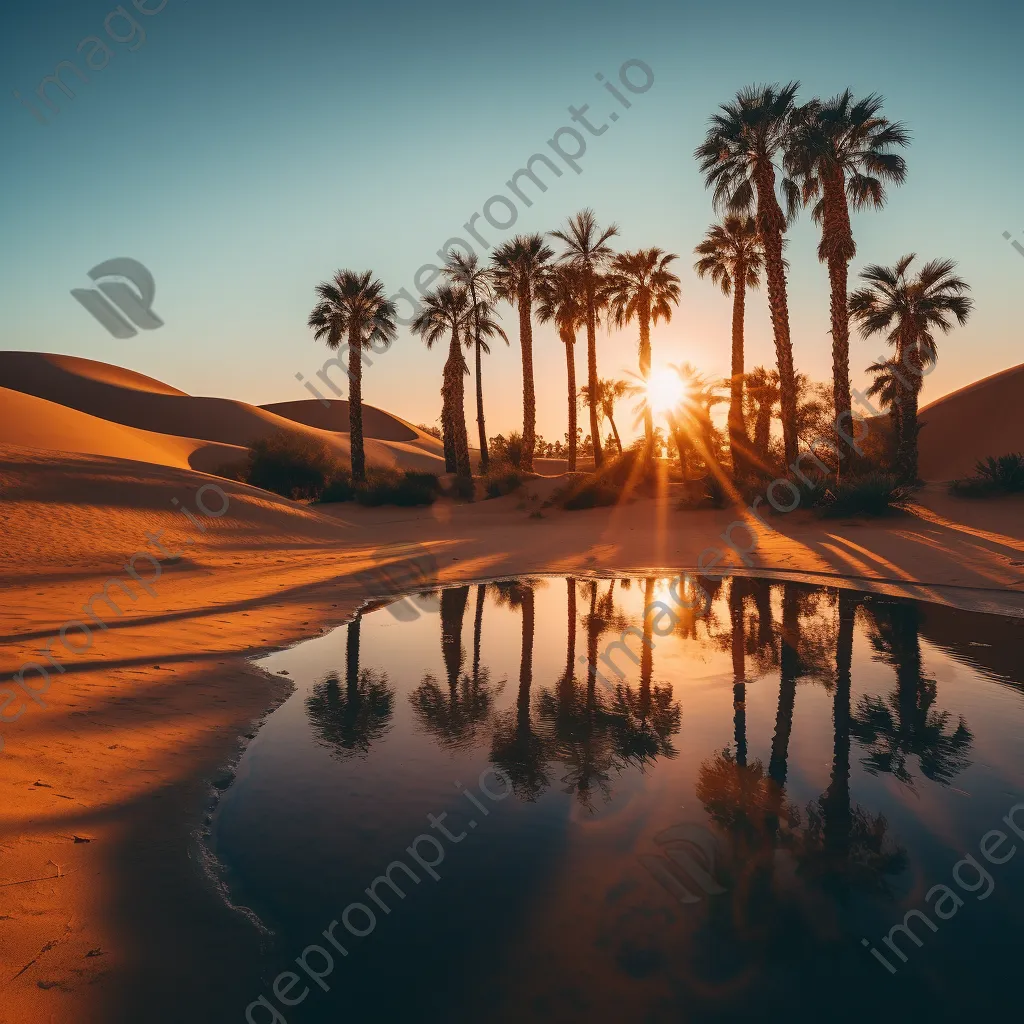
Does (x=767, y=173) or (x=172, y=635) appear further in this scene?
(x=767, y=173)

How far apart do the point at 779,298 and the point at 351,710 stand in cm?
2401

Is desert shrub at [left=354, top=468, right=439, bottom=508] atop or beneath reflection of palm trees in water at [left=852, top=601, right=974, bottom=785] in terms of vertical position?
atop

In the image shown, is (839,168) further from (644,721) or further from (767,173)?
(644,721)

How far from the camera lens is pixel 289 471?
40719 mm

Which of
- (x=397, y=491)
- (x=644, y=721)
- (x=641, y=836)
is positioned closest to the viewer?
(x=641, y=836)

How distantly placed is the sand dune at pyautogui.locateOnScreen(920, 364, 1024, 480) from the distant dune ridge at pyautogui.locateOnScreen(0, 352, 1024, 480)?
72mm

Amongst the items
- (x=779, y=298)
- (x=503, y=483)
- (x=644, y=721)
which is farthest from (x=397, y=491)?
(x=644, y=721)

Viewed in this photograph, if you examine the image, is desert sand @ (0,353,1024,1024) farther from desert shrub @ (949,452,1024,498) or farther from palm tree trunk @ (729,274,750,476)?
palm tree trunk @ (729,274,750,476)

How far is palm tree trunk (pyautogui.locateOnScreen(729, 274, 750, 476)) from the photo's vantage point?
29.6m

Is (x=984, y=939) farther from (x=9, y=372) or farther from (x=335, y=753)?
(x=9, y=372)

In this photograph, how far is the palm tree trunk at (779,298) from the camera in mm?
25047

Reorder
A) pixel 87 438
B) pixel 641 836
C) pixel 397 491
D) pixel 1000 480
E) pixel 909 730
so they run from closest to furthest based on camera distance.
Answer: pixel 641 836, pixel 909 730, pixel 1000 480, pixel 397 491, pixel 87 438
